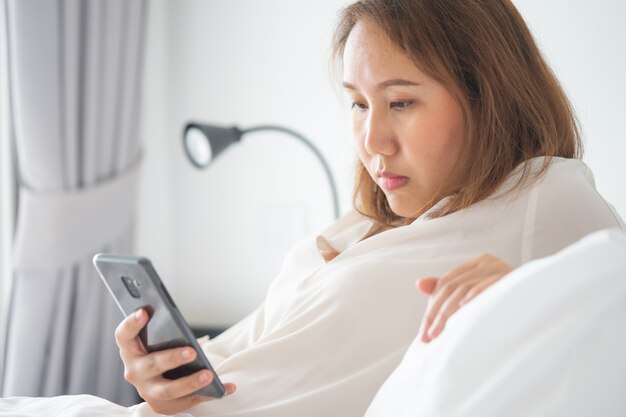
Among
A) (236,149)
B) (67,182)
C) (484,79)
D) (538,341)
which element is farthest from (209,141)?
(538,341)

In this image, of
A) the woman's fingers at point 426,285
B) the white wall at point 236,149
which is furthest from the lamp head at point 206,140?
the woman's fingers at point 426,285

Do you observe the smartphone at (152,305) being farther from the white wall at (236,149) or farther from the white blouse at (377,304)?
the white wall at (236,149)

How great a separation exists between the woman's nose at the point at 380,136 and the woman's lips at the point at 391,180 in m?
0.04

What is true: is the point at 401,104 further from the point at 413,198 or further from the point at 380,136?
the point at 413,198

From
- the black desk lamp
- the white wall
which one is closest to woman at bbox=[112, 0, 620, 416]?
the black desk lamp

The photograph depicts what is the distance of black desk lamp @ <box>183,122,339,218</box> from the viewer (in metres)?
1.92

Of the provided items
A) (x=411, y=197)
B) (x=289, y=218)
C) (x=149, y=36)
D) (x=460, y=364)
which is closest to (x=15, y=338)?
(x=289, y=218)

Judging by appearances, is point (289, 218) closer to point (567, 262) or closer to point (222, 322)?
point (222, 322)

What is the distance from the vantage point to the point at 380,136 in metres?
1.08

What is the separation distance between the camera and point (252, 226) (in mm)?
2541

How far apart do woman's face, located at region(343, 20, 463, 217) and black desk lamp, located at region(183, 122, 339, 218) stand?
842 millimetres

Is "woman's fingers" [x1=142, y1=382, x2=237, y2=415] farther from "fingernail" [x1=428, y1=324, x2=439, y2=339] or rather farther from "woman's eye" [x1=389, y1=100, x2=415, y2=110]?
"woman's eye" [x1=389, y1=100, x2=415, y2=110]

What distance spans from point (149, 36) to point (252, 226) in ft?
2.61

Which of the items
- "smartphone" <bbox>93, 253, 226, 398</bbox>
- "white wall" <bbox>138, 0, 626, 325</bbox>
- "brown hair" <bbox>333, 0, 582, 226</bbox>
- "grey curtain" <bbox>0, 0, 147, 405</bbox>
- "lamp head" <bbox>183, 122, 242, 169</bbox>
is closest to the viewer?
"smartphone" <bbox>93, 253, 226, 398</bbox>
